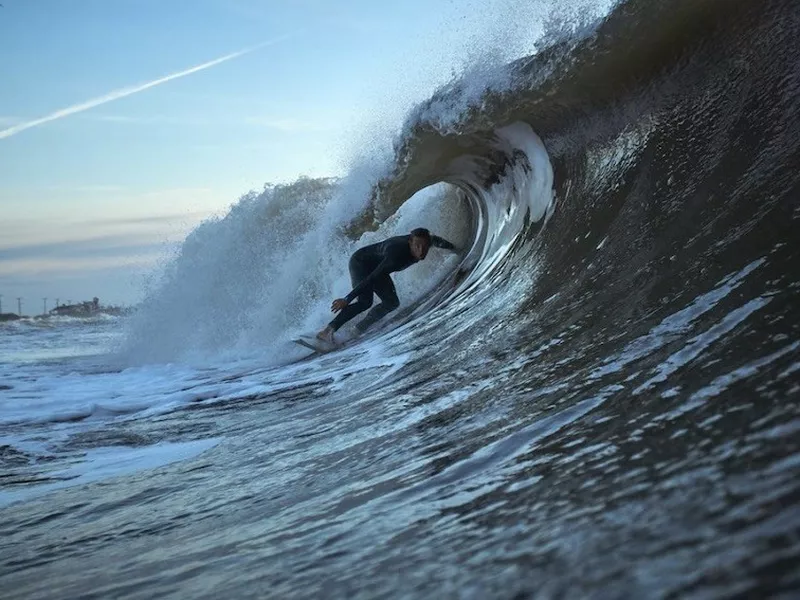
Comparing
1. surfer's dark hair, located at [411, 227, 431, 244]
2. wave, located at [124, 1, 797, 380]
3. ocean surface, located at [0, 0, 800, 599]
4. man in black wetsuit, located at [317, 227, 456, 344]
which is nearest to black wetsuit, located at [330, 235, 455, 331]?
man in black wetsuit, located at [317, 227, 456, 344]

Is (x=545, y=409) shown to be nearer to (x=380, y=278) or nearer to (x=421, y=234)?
(x=421, y=234)

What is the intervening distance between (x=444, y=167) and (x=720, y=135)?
16.7ft

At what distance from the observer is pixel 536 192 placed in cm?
670

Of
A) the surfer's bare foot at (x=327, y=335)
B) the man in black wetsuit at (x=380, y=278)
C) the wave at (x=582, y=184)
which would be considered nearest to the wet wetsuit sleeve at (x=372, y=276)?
the man in black wetsuit at (x=380, y=278)

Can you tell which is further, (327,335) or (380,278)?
(380,278)

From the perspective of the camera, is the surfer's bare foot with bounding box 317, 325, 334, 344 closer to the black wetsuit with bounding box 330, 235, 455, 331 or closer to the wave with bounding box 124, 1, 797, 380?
the black wetsuit with bounding box 330, 235, 455, 331

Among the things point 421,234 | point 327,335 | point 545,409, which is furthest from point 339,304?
point 545,409

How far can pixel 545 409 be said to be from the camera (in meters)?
2.04

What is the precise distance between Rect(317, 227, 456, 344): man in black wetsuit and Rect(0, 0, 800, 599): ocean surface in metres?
0.52

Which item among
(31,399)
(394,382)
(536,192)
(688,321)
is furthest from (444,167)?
(688,321)

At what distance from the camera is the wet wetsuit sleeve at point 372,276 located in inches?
305

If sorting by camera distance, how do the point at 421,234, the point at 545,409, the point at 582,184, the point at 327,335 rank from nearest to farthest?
the point at 545,409, the point at 582,184, the point at 327,335, the point at 421,234

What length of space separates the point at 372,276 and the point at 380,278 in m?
0.30

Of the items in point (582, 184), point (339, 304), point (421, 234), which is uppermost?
point (421, 234)
